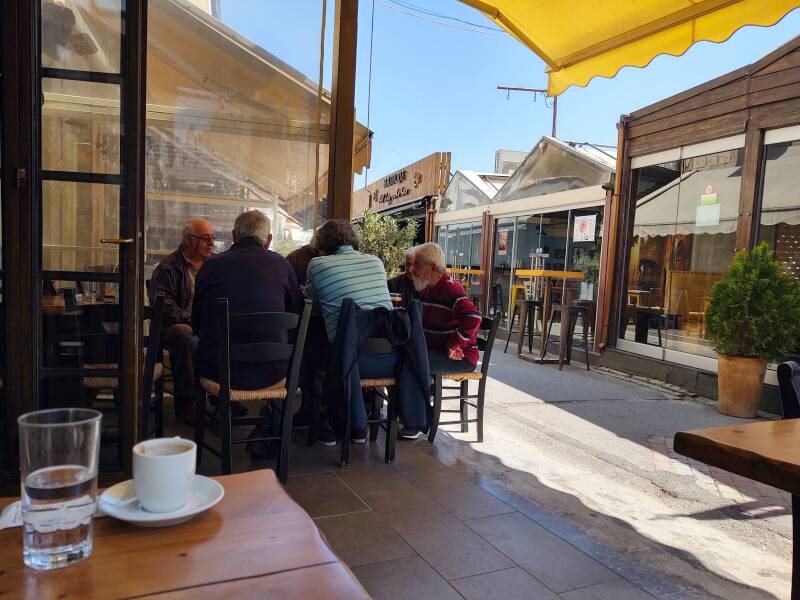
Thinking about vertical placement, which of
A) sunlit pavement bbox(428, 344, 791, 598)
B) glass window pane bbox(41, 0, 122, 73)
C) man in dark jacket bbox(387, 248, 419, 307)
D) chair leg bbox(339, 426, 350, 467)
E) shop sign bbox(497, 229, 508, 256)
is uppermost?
glass window pane bbox(41, 0, 122, 73)

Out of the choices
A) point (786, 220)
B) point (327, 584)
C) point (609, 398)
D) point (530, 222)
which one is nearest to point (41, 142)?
point (327, 584)

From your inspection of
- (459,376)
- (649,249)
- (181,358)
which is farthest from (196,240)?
(649,249)

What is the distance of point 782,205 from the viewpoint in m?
5.59

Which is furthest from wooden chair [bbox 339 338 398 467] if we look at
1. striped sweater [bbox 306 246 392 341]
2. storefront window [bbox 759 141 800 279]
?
storefront window [bbox 759 141 800 279]

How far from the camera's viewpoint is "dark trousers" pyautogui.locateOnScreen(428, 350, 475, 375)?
355 cm

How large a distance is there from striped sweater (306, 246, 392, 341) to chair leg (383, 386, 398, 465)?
0.46 metres

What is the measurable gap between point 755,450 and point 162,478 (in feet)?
3.61

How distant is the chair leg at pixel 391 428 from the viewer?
10.4 ft

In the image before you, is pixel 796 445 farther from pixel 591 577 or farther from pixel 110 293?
pixel 110 293

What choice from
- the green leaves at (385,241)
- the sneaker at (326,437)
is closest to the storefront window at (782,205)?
the sneaker at (326,437)

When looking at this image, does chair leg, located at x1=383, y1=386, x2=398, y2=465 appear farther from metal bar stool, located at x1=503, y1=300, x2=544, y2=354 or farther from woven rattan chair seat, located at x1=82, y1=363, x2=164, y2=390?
metal bar stool, located at x1=503, y1=300, x2=544, y2=354

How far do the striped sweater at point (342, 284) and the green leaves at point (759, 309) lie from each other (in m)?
3.50

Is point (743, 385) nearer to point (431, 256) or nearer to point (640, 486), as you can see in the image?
point (640, 486)

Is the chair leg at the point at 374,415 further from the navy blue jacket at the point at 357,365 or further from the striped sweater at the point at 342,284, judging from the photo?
the striped sweater at the point at 342,284
